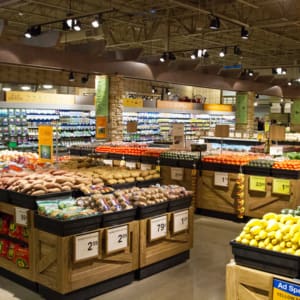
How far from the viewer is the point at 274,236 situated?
3258 millimetres

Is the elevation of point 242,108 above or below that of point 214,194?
above

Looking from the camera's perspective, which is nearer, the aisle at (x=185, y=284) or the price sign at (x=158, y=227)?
the aisle at (x=185, y=284)

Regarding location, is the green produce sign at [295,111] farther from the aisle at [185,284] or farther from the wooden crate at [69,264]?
the wooden crate at [69,264]

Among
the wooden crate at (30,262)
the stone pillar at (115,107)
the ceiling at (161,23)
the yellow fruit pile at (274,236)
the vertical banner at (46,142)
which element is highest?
the ceiling at (161,23)

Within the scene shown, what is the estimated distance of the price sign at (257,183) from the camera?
24.8 feet

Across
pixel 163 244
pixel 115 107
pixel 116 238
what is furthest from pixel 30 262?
pixel 115 107

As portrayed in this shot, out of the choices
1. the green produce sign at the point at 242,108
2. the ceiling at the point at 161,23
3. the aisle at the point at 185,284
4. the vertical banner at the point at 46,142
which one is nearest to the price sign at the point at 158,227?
the aisle at the point at 185,284

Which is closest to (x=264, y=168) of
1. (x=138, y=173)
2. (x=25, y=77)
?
(x=138, y=173)

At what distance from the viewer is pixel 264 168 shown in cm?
755

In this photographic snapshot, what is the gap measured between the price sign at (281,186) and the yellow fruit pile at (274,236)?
3.92 m

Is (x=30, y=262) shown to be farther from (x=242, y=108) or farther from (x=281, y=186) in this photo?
(x=242, y=108)

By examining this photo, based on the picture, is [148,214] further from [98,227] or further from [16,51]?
[16,51]

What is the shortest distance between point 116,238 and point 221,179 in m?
3.81

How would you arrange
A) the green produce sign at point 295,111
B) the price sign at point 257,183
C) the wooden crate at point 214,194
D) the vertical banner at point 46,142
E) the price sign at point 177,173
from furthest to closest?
1. the green produce sign at point 295,111
2. the price sign at point 177,173
3. the wooden crate at point 214,194
4. the price sign at point 257,183
5. the vertical banner at point 46,142
